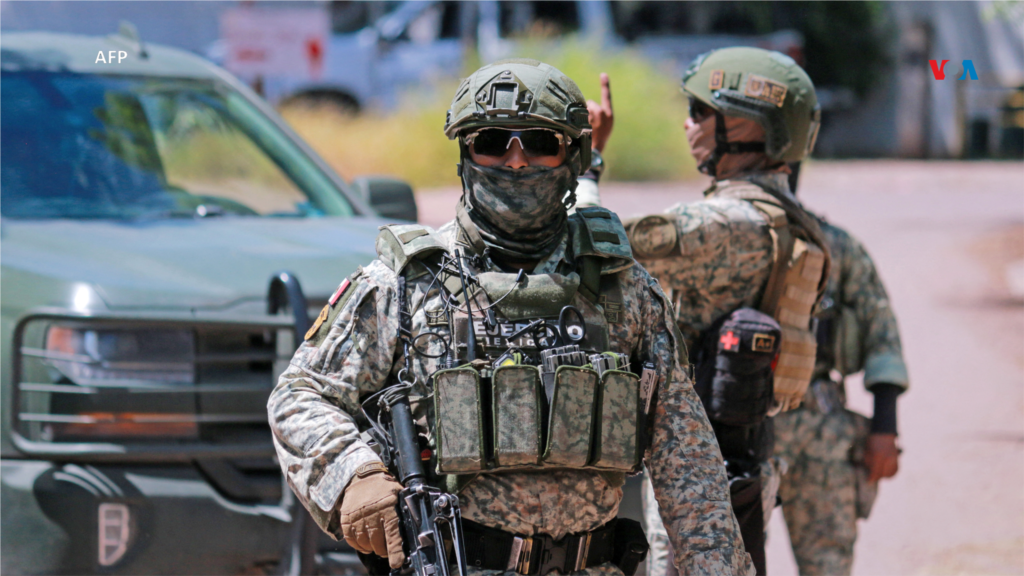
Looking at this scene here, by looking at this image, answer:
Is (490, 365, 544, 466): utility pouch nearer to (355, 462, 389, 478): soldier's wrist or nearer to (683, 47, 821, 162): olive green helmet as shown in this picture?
(355, 462, 389, 478): soldier's wrist

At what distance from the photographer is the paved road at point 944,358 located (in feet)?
17.7

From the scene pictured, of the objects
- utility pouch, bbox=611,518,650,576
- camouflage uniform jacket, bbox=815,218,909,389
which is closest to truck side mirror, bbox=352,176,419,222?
camouflage uniform jacket, bbox=815,218,909,389

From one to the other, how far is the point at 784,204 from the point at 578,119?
1.19m

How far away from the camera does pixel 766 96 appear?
3.61 metres

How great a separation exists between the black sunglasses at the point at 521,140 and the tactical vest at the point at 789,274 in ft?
2.93

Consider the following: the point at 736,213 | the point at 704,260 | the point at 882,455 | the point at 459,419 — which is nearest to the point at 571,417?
the point at 459,419

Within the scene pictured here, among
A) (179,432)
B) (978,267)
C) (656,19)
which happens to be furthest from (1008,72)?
(179,432)

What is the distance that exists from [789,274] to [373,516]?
67.5 inches

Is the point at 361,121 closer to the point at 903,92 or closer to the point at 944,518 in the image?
the point at 944,518

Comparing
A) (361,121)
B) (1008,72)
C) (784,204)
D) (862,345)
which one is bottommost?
(862,345)

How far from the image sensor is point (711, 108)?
375 centimetres

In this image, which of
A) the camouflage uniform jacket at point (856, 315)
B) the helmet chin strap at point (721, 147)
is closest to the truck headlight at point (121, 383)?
the helmet chin strap at point (721, 147)

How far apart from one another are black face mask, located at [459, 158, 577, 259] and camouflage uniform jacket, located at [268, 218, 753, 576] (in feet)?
0.18

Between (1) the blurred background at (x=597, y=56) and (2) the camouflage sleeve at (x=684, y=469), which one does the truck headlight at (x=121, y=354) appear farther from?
(1) the blurred background at (x=597, y=56)
